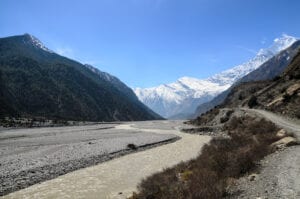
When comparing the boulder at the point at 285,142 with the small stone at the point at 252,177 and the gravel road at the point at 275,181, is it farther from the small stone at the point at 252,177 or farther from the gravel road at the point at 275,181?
the small stone at the point at 252,177

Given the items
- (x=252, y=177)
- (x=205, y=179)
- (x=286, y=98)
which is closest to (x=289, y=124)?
(x=286, y=98)

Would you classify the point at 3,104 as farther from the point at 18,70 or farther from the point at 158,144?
the point at 158,144

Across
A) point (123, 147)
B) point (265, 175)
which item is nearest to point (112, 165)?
point (123, 147)

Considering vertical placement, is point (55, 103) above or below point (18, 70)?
below

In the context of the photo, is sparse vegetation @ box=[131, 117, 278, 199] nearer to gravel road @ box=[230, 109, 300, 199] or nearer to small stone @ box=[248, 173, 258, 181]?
gravel road @ box=[230, 109, 300, 199]

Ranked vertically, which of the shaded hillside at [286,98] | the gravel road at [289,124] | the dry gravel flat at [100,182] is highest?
the shaded hillside at [286,98]

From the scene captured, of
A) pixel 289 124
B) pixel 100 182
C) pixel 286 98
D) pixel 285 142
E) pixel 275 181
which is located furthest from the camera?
pixel 286 98

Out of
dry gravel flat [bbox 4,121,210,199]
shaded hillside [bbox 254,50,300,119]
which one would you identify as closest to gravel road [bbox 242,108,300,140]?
shaded hillside [bbox 254,50,300,119]

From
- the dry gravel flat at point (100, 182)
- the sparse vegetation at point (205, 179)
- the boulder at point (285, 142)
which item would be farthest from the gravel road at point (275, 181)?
the dry gravel flat at point (100, 182)

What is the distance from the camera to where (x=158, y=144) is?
47.1 m

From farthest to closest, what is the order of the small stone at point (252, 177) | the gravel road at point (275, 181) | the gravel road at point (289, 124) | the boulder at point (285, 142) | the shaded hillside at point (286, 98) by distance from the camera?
the shaded hillside at point (286, 98), the gravel road at point (289, 124), the boulder at point (285, 142), the small stone at point (252, 177), the gravel road at point (275, 181)

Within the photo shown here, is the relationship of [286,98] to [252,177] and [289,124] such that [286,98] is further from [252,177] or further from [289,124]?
[252,177]

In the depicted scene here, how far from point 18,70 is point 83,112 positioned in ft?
140

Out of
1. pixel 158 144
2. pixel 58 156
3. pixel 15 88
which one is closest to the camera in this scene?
pixel 58 156
